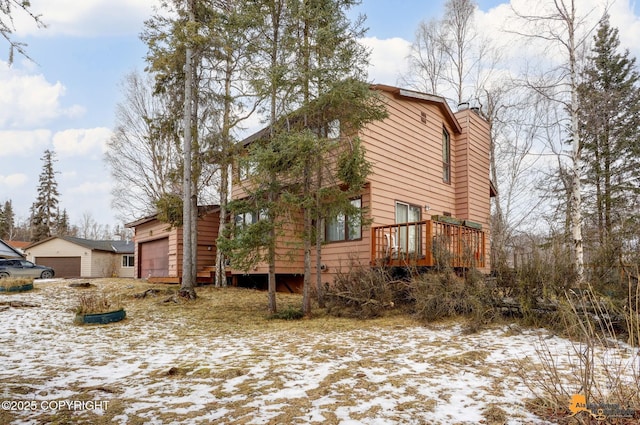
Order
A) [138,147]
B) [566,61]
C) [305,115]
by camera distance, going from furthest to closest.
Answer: [138,147], [566,61], [305,115]

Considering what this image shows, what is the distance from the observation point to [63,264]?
26.5 m

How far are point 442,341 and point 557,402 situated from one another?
2.56 m

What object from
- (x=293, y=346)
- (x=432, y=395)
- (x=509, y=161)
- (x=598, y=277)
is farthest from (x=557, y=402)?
(x=509, y=161)

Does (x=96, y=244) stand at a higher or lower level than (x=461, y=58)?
lower

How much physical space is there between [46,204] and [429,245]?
4132cm

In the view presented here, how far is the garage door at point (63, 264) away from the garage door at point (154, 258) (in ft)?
36.9

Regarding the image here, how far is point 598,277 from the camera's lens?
6.00 m

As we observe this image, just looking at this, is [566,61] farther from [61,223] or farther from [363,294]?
[61,223]

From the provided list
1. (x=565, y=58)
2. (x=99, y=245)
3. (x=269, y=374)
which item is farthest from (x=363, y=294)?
(x=99, y=245)

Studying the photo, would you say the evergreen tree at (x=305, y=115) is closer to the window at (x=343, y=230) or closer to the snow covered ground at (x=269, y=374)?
the window at (x=343, y=230)

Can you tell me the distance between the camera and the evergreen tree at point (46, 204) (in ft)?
119

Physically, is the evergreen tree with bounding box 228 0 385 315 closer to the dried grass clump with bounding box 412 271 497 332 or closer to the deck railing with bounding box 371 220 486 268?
the deck railing with bounding box 371 220 486 268

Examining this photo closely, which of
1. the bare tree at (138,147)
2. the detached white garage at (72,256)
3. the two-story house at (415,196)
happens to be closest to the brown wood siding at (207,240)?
the two-story house at (415,196)

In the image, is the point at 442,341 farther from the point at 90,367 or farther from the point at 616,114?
→ the point at 616,114
